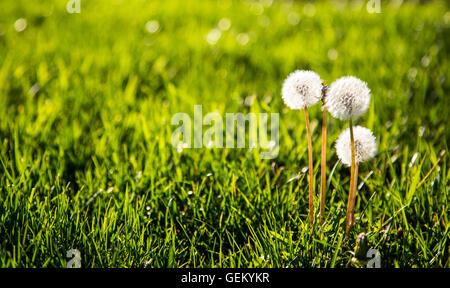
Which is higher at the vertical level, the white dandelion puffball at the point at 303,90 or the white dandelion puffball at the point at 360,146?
the white dandelion puffball at the point at 303,90

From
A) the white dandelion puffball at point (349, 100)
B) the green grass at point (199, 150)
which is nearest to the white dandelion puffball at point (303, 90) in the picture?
the white dandelion puffball at point (349, 100)

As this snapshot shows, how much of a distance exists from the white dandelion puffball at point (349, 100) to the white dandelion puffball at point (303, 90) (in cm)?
5

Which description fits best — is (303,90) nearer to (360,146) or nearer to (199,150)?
(360,146)

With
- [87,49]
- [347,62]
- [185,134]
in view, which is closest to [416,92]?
[347,62]

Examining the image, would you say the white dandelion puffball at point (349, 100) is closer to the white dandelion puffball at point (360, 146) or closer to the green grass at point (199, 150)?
the white dandelion puffball at point (360, 146)

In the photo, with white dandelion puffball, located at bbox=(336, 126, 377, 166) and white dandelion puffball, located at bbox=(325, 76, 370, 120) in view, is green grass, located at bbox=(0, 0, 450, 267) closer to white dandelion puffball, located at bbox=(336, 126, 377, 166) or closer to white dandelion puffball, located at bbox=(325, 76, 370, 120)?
white dandelion puffball, located at bbox=(336, 126, 377, 166)

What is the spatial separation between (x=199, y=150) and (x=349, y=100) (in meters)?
0.79

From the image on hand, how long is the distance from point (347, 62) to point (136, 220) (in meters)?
1.83

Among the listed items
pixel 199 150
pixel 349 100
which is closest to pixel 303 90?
pixel 349 100

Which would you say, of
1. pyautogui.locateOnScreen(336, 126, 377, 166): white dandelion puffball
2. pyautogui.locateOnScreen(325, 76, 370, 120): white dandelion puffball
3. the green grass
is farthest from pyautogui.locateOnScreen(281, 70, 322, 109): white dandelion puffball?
the green grass

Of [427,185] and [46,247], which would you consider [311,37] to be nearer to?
[427,185]

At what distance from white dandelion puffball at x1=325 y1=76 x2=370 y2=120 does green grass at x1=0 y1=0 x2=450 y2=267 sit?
351 millimetres

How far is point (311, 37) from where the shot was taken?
312 centimetres

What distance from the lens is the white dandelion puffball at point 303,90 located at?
94cm
